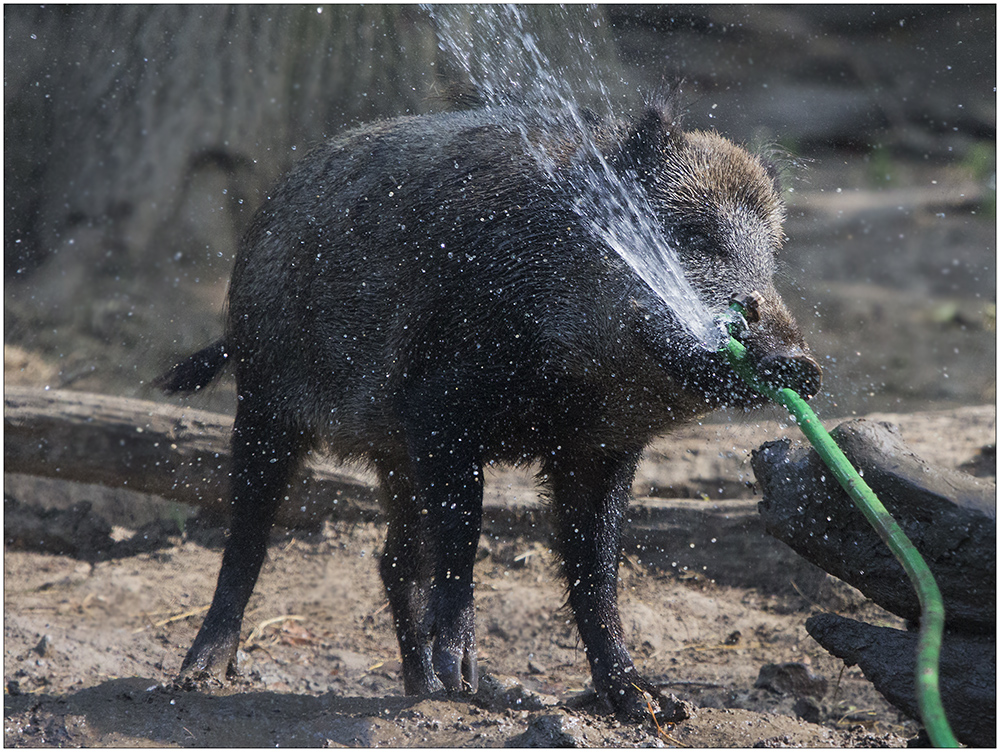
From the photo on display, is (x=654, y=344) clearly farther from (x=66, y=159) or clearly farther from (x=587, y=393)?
(x=66, y=159)

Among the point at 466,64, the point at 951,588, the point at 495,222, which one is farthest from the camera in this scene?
the point at 466,64

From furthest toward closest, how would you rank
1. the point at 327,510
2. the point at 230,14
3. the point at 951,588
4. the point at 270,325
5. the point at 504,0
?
the point at 230,14, the point at 504,0, the point at 327,510, the point at 270,325, the point at 951,588

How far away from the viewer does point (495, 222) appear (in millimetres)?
2842

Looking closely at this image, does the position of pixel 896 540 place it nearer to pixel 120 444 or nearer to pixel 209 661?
pixel 209 661

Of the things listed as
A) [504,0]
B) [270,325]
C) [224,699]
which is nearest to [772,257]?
[270,325]

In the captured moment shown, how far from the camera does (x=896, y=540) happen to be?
178cm

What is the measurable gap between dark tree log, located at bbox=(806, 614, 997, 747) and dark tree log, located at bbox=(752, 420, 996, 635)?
0.06 m

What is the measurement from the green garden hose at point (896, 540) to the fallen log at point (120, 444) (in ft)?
9.04

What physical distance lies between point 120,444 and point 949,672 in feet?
Result: 12.5

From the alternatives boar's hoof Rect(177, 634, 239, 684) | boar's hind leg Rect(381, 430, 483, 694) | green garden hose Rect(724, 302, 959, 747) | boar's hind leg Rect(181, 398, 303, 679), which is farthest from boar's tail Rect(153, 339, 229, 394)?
green garden hose Rect(724, 302, 959, 747)

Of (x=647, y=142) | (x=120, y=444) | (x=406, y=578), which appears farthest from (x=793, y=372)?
(x=120, y=444)

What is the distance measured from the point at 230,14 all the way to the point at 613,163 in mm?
4988

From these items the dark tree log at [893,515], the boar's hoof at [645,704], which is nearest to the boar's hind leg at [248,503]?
the boar's hoof at [645,704]

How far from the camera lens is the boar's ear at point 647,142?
2678mm
